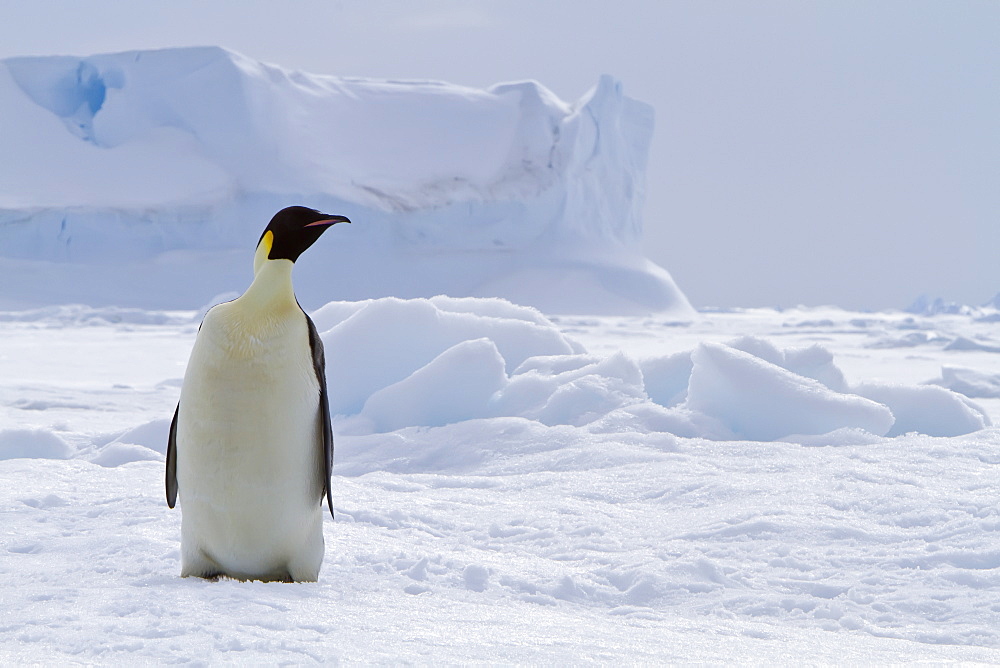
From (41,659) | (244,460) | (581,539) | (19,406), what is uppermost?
(244,460)

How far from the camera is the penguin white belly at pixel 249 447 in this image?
6.70ft

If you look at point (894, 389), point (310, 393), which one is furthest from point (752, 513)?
point (894, 389)

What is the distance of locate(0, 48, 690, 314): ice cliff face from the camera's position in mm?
20422

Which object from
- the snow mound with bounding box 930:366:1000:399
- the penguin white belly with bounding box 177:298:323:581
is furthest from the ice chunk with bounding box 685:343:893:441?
the snow mound with bounding box 930:366:1000:399

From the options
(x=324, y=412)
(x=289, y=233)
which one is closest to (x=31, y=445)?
(x=324, y=412)

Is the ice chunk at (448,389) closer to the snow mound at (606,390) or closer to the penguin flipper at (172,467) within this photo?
the snow mound at (606,390)

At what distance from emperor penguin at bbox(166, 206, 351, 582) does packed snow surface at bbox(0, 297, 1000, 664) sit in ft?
0.61

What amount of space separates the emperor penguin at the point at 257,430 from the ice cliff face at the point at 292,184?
1883cm

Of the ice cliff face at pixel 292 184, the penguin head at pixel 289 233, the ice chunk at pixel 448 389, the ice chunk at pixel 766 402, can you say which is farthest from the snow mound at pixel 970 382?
the ice cliff face at pixel 292 184

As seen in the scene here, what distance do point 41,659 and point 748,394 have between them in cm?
435

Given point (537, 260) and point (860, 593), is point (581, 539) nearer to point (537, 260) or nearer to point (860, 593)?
point (860, 593)

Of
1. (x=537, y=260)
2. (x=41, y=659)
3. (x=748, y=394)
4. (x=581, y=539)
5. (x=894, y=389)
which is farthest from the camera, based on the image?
(x=537, y=260)

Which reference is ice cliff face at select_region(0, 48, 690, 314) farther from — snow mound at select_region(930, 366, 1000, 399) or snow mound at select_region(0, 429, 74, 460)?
snow mound at select_region(0, 429, 74, 460)

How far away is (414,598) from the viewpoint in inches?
82.4
